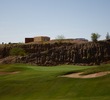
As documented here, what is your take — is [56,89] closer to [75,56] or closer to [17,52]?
[75,56]

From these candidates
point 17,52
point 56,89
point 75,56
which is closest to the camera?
point 56,89

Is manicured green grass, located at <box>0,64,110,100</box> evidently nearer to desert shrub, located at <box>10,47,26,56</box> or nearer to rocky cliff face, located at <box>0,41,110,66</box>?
rocky cliff face, located at <box>0,41,110,66</box>

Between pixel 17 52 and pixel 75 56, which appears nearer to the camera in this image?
pixel 75 56

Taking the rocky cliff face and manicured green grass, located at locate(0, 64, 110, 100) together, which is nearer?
manicured green grass, located at locate(0, 64, 110, 100)

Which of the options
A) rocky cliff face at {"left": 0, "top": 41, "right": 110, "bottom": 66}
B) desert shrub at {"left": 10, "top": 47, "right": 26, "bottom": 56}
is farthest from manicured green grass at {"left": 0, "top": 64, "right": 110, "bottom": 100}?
desert shrub at {"left": 10, "top": 47, "right": 26, "bottom": 56}

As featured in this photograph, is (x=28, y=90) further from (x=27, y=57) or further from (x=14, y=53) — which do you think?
(x=14, y=53)

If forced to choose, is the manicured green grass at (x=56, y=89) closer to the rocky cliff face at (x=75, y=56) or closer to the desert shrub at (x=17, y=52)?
the rocky cliff face at (x=75, y=56)

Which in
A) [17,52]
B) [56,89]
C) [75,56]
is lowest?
[56,89]

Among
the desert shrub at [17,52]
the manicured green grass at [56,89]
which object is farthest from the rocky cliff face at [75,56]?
the manicured green grass at [56,89]

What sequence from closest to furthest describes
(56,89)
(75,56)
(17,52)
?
1. (56,89)
2. (75,56)
3. (17,52)

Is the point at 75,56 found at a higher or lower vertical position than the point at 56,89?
higher

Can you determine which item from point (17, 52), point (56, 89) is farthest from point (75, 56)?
point (56, 89)

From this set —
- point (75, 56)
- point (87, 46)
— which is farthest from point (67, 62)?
point (87, 46)

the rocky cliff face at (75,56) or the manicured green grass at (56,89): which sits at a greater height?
the rocky cliff face at (75,56)
